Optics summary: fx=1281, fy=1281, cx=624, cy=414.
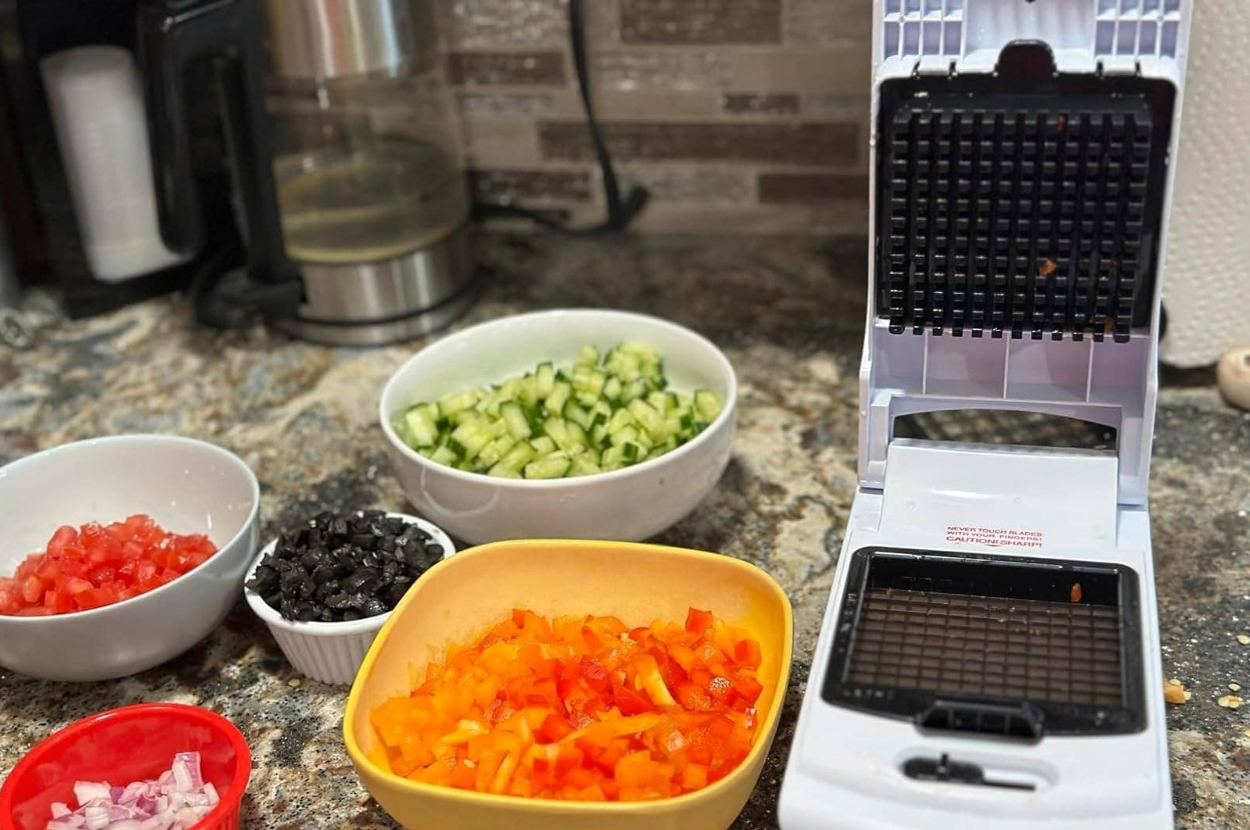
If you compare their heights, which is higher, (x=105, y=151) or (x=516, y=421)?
(x=105, y=151)

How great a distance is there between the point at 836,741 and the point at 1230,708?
1.01 feet

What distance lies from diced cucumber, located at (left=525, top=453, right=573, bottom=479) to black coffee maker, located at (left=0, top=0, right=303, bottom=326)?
40cm

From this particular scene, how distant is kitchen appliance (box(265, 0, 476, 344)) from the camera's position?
1267 millimetres

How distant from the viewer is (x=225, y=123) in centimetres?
117

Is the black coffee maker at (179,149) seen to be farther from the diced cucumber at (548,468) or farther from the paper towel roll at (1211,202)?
the paper towel roll at (1211,202)

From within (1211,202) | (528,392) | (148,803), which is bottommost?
(148,803)

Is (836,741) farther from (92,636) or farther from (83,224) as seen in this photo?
(83,224)

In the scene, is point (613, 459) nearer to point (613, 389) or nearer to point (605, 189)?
point (613, 389)

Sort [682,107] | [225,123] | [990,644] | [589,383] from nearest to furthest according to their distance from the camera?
[990,644], [589,383], [225,123], [682,107]

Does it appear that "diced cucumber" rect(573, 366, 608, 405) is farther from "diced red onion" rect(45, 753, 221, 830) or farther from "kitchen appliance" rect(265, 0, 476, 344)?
"diced red onion" rect(45, 753, 221, 830)

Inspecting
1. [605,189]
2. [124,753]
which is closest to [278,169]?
[605,189]

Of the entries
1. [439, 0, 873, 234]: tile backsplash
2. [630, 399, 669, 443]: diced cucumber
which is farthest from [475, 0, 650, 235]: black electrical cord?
[630, 399, 669, 443]: diced cucumber

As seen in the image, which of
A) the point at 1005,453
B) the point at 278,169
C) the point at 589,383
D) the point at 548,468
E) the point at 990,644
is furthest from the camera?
the point at 278,169

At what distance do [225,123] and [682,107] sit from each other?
0.50 meters
